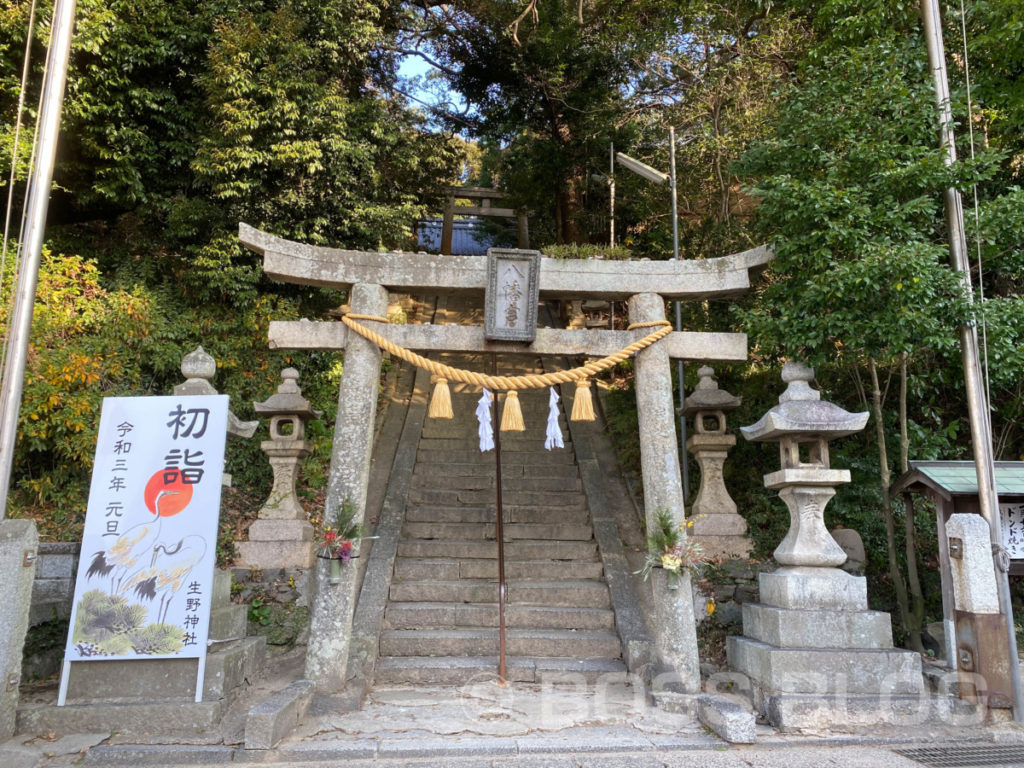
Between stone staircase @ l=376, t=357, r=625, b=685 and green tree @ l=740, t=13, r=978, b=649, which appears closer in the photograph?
green tree @ l=740, t=13, r=978, b=649

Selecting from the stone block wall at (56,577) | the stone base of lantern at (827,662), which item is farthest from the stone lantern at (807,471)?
the stone block wall at (56,577)

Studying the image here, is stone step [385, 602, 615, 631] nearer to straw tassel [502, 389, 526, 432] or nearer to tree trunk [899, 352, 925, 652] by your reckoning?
straw tassel [502, 389, 526, 432]

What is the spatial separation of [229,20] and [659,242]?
7850 mm

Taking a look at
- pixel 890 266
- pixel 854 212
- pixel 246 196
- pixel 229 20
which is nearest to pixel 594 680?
pixel 890 266

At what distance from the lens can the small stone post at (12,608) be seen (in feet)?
14.2

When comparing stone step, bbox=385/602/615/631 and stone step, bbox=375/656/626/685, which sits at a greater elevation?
stone step, bbox=385/602/615/631

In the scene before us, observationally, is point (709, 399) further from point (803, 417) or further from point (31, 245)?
point (31, 245)

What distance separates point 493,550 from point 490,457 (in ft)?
6.84

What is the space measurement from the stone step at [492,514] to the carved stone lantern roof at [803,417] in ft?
9.46

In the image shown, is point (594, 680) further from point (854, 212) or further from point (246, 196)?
point (246, 196)

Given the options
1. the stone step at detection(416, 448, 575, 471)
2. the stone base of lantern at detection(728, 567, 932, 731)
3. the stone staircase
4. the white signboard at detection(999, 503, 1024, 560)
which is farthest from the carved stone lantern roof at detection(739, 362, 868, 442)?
the stone step at detection(416, 448, 575, 471)

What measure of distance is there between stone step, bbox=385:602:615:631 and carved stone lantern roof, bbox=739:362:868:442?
240cm

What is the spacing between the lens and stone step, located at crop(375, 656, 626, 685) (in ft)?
18.7

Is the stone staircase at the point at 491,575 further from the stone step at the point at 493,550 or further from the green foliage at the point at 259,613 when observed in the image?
the green foliage at the point at 259,613
